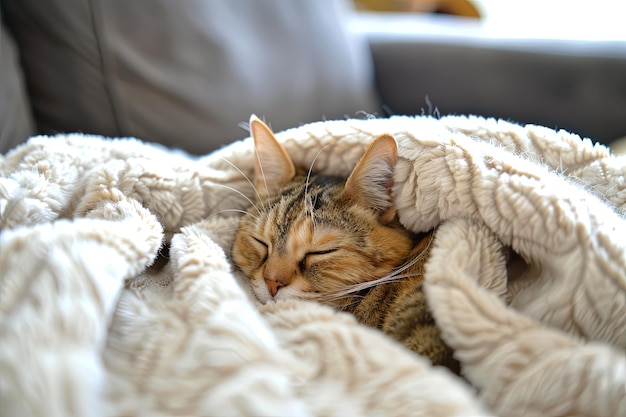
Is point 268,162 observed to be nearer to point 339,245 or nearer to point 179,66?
point 339,245

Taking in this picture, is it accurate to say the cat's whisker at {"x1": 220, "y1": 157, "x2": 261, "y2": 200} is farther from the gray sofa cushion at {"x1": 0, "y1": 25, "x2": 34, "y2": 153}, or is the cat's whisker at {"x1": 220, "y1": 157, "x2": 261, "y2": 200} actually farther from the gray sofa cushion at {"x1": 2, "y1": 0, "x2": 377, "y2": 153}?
the gray sofa cushion at {"x1": 0, "y1": 25, "x2": 34, "y2": 153}

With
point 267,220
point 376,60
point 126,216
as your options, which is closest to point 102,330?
point 126,216

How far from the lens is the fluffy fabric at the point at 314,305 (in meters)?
0.55

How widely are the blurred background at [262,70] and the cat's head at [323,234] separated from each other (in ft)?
1.19

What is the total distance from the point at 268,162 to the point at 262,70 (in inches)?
16.7

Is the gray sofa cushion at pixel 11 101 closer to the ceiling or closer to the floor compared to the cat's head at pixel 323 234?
closer to the ceiling

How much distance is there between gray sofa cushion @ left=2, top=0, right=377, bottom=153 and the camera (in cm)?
114

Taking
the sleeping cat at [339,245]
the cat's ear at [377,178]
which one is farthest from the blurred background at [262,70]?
the cat's ear at [377,178]

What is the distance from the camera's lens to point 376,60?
5.64ft

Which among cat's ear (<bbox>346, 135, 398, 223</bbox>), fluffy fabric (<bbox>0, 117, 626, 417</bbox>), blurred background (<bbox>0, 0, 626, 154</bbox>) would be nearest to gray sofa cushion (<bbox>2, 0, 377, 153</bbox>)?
blurred background (<bbox>0, 0, 626, 154</bbox>)

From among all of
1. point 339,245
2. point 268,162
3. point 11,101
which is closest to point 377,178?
point 339,245

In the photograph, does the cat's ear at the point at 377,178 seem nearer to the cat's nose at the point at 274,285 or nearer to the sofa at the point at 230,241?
the sofa at the point at 230,241

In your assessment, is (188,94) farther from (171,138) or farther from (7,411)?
(7,411)

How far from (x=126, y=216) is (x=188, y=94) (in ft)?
1.73
